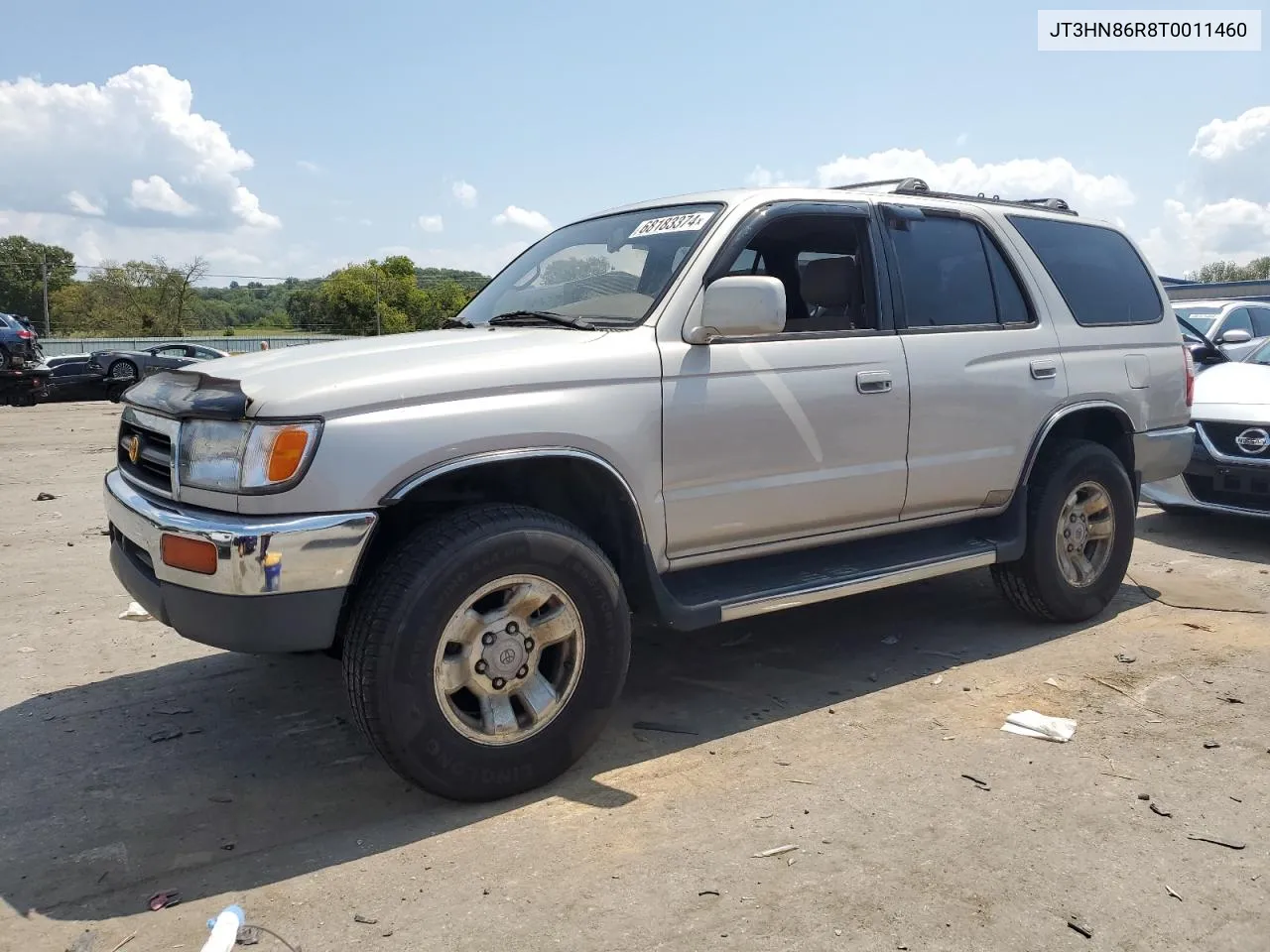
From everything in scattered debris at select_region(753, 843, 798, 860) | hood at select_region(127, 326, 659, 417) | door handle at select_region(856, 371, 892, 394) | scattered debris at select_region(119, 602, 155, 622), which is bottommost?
scattered debris at select_region(753, 843, 798, 860)

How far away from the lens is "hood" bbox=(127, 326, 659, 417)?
291 cm

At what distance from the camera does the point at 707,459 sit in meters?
3.54

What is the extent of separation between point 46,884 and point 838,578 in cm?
273


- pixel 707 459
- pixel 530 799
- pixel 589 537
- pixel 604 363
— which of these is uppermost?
pixel 604 363

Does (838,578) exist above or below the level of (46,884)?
above

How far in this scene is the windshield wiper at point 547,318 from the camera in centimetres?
368

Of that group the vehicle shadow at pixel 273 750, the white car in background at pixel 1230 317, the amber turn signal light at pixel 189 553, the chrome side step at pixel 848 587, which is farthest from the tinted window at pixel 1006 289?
the white car in background at pixel 1230 317

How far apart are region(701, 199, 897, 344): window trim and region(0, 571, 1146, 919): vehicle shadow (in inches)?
56.6

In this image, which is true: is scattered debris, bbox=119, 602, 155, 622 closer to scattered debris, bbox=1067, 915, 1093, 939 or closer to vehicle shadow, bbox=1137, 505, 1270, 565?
scattered debris, bbox=1067, 915, 1093, 939

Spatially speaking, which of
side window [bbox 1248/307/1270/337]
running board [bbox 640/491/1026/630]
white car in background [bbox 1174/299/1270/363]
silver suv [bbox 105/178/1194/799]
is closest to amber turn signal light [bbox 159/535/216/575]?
silver suv [bbox 105/178/1194/799]

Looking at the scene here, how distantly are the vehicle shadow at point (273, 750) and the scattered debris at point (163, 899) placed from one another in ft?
0.13

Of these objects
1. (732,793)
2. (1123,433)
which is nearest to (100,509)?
(732,793)

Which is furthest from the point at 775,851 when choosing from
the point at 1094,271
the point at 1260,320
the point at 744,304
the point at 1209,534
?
the point at 1260,320

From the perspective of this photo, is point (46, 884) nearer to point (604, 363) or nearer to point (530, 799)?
point (530, 799)
